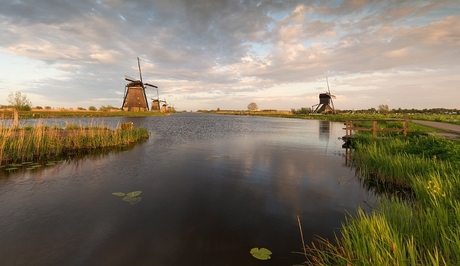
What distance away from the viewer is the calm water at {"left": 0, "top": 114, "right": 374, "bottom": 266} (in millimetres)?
4645

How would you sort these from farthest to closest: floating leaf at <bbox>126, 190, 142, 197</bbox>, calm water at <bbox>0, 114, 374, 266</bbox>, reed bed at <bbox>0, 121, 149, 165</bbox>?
reed bed at <bbox>0, 121, 149, 165</bbox> → floating leaf at <bbox>126, 190, 142, 197</bbox> → calm water at <bbox>0, 114, 374, 266</bbox>

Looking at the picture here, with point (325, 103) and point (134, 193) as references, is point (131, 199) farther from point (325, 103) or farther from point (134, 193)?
point (325, 103)

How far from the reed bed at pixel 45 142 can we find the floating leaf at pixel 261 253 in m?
14.1

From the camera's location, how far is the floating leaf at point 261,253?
4527 millimetres

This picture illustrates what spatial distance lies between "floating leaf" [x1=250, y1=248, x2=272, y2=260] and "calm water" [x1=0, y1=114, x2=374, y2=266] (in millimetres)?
101

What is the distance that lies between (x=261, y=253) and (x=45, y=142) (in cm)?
1544

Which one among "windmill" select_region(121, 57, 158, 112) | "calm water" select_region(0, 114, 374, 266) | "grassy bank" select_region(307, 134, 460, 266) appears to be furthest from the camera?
"windmill" select_region(121, 57, 158, 112)

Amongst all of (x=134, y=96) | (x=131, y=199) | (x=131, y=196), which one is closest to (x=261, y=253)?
(x=131, y=199)

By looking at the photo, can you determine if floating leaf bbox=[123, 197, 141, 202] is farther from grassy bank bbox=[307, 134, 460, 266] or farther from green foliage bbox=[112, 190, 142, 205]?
grassy bank bbox=[307, 134, 460, 266]

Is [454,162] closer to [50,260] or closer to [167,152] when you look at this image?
[50,260]

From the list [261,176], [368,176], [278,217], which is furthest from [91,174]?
[368,176]

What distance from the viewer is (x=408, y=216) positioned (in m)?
4.45

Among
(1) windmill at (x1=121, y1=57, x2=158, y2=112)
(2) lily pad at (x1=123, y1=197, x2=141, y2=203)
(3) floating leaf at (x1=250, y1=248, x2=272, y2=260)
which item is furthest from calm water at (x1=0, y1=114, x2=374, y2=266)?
(1) windmill at (x1=121, y1=57, x2=158, y2=112)

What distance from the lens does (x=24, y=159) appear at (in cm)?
1204
